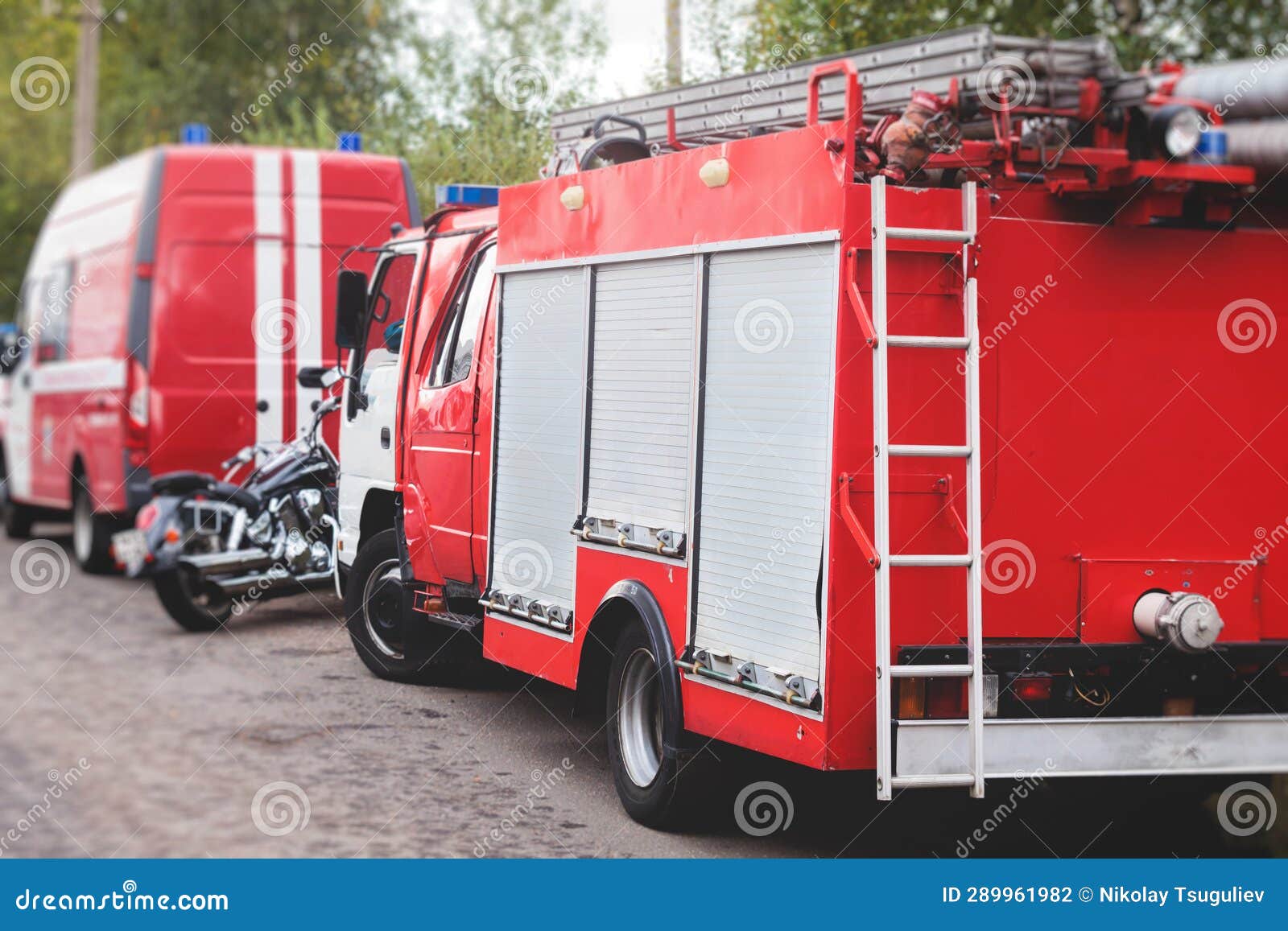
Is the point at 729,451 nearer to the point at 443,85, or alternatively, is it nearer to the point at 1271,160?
the point at 1271,160

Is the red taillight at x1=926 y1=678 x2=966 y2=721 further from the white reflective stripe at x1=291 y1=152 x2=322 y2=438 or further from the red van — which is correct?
the white reflective stripe at x1=291 y1=152 x2=322 y2=438

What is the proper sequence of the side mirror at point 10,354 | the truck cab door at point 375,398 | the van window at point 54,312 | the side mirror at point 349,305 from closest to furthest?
1. the truck cab door at point 375,398
2. the side mirror at point 349,305
3. the van window at point 54,312
4. the side mirror at point 10,354

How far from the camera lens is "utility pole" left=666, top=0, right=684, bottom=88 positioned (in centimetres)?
1259

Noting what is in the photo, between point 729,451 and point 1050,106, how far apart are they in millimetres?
1612

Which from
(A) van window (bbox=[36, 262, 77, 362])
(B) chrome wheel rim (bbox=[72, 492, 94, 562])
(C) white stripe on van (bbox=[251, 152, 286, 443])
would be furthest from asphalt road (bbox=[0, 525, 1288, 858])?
(A) van window (bbox=[36, 262, 77, 362])

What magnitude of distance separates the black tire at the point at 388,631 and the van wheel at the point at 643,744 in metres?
2.64

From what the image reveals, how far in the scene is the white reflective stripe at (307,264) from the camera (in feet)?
42.9

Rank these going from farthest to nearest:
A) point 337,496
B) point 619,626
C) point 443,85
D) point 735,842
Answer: point 443,85, point 337,496, point 619,626, point 735,842

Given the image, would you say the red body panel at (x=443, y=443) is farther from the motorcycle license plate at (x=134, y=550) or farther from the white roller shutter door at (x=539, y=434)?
the motorcycle license plate at (x=134, y=550)

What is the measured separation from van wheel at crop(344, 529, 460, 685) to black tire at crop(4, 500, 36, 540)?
384 inches

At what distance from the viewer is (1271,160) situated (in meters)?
5.61

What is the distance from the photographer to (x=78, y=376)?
47.3ft

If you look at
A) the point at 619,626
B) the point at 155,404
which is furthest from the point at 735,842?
the point at 155,404

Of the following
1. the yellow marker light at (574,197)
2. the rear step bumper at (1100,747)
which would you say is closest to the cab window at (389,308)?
the yellow marker light at (574,197)
